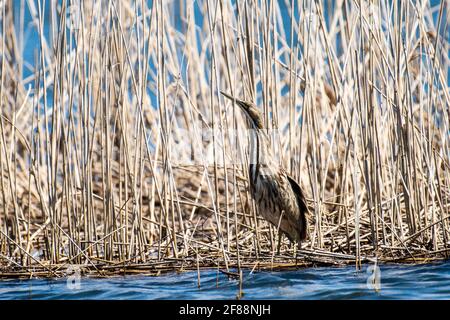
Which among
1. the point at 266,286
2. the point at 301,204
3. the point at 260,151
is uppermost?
the point at 260,151

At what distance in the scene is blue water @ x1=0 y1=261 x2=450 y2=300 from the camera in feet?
13.0

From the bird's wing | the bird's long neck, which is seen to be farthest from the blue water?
the bird's long neck

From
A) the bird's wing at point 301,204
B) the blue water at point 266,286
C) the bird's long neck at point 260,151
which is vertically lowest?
the blue water at point 266,286

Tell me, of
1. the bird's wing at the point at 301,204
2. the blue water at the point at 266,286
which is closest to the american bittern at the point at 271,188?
the bird's wing at the point at 301,204

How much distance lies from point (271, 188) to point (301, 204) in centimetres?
23

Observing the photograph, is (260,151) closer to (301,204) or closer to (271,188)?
(271,188)

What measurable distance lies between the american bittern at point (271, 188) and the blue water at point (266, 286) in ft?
1.33

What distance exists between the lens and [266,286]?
163 inches

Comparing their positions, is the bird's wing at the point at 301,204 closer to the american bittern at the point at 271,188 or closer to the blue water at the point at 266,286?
the american bittern at the point at 271,188

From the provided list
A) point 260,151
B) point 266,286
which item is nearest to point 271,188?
point 260,151

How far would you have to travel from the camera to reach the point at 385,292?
399 centimetres

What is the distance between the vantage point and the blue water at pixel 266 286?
156 inches
